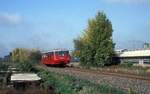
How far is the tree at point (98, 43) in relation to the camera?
224ft

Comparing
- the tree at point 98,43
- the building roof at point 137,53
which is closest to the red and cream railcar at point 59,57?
the tree at point 98,43

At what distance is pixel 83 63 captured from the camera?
69812 mm

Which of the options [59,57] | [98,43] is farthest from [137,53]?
[59,57]

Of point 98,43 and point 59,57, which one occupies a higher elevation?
point 98,43

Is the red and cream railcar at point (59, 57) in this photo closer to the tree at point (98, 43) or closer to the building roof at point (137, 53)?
the tree at point (98, 43)

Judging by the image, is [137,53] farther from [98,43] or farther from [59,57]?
[59,57]

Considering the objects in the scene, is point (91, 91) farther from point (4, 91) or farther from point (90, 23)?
point (90, 23)

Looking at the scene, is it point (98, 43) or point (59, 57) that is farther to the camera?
point (98, 43)

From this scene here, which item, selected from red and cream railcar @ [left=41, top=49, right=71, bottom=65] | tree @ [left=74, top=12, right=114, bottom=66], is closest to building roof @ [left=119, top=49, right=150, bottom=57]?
tree @ [left=74, top=12, right=114, bottom=66]

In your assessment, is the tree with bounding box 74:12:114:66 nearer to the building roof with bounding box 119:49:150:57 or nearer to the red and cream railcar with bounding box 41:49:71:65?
the building roof with bounding box 119:49:150:57

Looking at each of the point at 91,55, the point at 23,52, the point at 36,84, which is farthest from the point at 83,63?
the point at 23,52

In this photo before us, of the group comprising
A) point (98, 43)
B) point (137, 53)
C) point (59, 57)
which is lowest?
point (59, 57)

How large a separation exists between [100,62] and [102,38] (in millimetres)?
4568

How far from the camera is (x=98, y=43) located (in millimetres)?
69812
